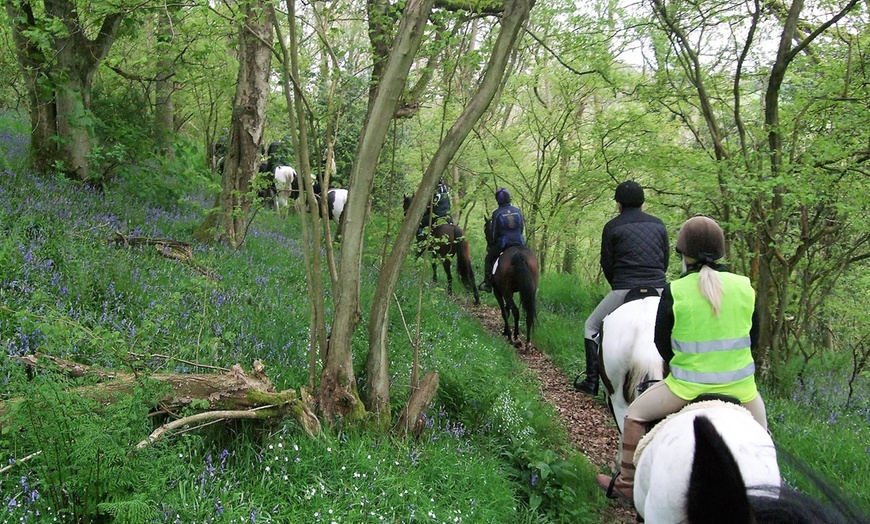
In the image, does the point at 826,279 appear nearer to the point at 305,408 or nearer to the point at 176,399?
the point at 305,408

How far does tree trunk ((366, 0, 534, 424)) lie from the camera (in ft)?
14.3

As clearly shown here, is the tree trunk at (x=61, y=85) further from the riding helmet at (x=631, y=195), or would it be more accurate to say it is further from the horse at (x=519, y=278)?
the riding helmet at (x=631, y=195)

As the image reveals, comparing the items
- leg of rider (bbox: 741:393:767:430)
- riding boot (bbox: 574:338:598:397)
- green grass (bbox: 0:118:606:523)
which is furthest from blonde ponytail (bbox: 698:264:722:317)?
riding boot (bbox: 574:338:598:397)

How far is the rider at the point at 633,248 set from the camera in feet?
18.4

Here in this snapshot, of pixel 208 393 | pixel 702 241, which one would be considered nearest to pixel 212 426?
pixel 208 393

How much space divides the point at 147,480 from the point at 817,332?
15.5 metres

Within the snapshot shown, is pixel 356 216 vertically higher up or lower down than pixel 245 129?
lower down

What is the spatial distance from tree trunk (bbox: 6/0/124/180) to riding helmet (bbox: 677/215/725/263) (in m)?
7.14

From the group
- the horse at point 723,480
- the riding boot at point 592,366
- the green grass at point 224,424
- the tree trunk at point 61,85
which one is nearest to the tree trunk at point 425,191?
the green grass at point 224,424

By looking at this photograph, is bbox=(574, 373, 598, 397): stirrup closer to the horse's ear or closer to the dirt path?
the dirt path

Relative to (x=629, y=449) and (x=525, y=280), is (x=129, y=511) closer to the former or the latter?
(x=629, y=449)

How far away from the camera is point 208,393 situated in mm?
3514

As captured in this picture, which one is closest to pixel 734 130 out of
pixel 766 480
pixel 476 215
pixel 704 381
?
pixel 704 381

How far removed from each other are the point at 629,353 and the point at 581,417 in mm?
2646
